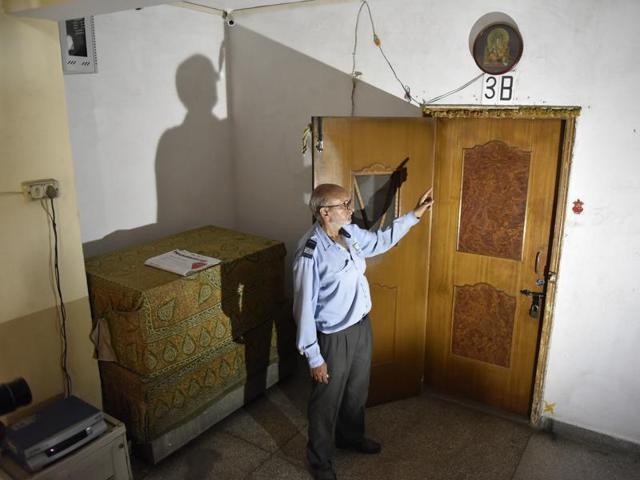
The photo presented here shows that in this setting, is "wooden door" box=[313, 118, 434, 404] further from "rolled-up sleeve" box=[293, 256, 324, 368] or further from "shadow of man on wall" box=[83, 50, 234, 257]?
"shadow of man on wall" box=[83, 50, 234, 257]

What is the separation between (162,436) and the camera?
9.09 feet

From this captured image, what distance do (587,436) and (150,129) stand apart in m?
3.27

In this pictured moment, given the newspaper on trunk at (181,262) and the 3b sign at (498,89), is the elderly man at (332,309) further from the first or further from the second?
the 3b sign at (498,89)

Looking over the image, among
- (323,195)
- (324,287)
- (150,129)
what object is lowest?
(324,287)

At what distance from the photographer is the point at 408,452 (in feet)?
9.65

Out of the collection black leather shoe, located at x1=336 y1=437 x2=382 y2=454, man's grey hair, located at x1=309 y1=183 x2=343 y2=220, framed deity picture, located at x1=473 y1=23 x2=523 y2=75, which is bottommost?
black leather shoe, located at x1=336 y1=437 x2=382 y2=454

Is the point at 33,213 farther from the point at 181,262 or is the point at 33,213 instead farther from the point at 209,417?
the point at 209,417

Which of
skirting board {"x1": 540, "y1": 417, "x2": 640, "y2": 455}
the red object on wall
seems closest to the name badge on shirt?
the red object on wall

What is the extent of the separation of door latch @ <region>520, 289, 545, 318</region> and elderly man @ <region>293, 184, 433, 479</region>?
0.84 meters

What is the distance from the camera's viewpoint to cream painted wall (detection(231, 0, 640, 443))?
2.58 m

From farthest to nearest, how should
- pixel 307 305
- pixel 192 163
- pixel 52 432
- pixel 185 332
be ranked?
1. pixel 192 163
2. pixel 185 332
3. pixel 307 305
4. pixel 52 432

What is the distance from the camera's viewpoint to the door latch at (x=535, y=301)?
9.84 feet

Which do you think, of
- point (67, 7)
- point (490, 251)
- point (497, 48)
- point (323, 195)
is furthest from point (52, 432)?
point (497, 48)

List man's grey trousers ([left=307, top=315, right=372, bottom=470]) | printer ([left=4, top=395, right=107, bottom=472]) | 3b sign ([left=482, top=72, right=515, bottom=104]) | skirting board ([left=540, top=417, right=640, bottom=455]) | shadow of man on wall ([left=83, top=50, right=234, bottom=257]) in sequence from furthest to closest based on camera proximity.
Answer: shadow of man on wall ([left=83, top=50, right=234, bottom=257]) → skirting board ([left=540, top=417, right=640, bottom=455]) → 3b sign ([left=482, top=72, right=515, bottom=104]) → man's grey trousers ([left=307, top=315, right=372, bottom=470]) → printer ([left=4, top=395, right=107, bottom=472])
